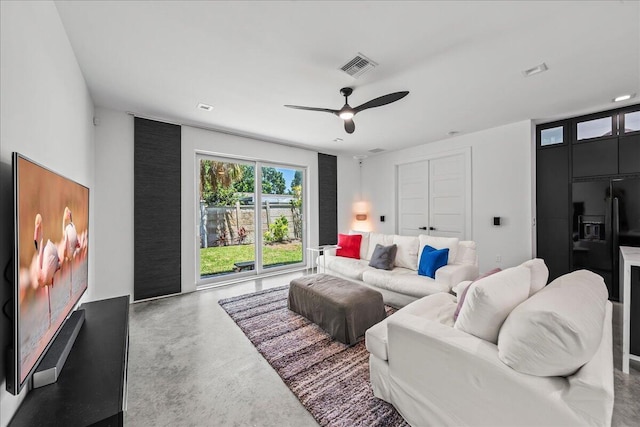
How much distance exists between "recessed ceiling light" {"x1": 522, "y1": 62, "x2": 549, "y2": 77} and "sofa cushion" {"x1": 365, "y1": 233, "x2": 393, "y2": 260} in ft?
8.44

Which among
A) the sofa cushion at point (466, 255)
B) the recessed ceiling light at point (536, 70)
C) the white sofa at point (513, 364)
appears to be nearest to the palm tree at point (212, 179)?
the white sofa at point (513, 364)

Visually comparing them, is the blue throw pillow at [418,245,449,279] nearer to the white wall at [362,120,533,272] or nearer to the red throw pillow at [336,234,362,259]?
the red throw pillow at [336,234,362,259]

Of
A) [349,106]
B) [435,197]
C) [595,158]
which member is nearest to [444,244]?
[435,197]

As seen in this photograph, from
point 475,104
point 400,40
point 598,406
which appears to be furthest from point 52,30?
point 475,104

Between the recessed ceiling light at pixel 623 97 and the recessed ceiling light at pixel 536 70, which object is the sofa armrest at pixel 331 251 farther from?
the recessed ceiling light at pixel 623 97

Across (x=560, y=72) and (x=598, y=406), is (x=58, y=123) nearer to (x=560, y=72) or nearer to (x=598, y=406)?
(x=598, y=406)

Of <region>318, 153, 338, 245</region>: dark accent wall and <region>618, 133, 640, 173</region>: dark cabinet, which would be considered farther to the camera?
<region>318, 153, 338, 245</region>: dark accent wall

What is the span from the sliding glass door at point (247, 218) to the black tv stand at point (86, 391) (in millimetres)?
2836

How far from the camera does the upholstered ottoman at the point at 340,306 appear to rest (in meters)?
2.42

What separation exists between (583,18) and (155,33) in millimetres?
3155

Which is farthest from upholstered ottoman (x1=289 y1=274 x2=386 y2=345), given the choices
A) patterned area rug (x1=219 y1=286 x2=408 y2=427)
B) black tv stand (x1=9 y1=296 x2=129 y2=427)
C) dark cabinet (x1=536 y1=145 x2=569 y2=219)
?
dark cabinet (x1=536 y1=145 x2=569 y2=219)

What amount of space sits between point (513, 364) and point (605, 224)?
3904mm

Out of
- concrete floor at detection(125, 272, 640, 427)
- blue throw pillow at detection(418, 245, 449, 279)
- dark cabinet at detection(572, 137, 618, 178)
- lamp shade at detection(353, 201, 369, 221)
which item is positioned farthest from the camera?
lamp shade at detection(353, 201, 369, 221)

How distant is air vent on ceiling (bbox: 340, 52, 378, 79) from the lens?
7.27ft
